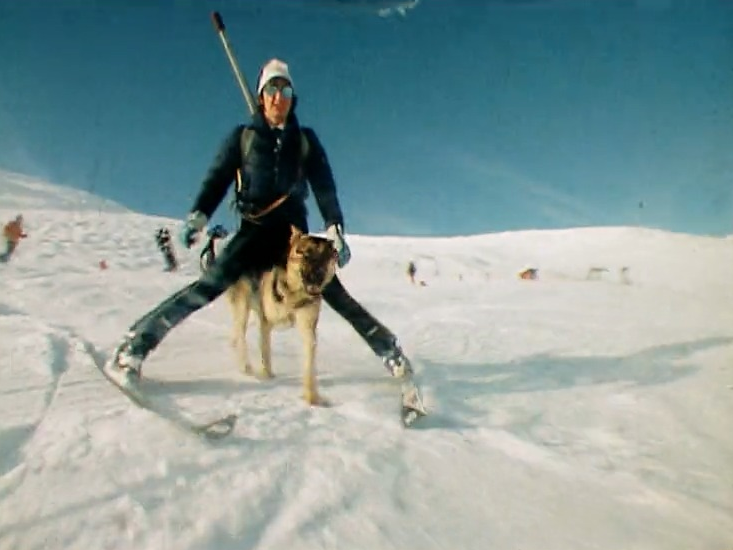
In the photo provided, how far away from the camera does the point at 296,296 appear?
2.84m

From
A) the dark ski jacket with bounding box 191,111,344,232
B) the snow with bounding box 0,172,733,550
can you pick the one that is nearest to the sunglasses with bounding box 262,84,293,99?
the dark ski jacket with bounding box 191,111,344,232

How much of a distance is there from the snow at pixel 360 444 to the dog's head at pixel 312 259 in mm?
499

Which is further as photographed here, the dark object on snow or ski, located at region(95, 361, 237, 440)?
the dark object on snow

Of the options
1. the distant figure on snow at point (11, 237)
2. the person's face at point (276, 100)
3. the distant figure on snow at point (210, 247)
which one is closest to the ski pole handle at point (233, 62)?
the person's face at point (276, 100)

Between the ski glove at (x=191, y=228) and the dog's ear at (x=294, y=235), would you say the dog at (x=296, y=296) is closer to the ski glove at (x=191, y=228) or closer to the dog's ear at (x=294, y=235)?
the dog's ear at (x=294, y=235)

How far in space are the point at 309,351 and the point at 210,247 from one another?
660mm

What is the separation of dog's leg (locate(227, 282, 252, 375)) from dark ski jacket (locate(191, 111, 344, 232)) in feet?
1.89

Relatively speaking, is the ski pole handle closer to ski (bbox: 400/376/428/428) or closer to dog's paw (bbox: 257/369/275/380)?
dog's paw (bbox: 257/369/275/380)

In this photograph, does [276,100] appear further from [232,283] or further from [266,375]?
[266,375]

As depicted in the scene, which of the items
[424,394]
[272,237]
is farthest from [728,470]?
[272,237]

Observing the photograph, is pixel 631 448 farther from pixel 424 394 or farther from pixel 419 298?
pixel 419 298

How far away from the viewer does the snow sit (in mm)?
1746

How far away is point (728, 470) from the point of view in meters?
2.39

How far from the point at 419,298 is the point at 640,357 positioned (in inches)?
142
